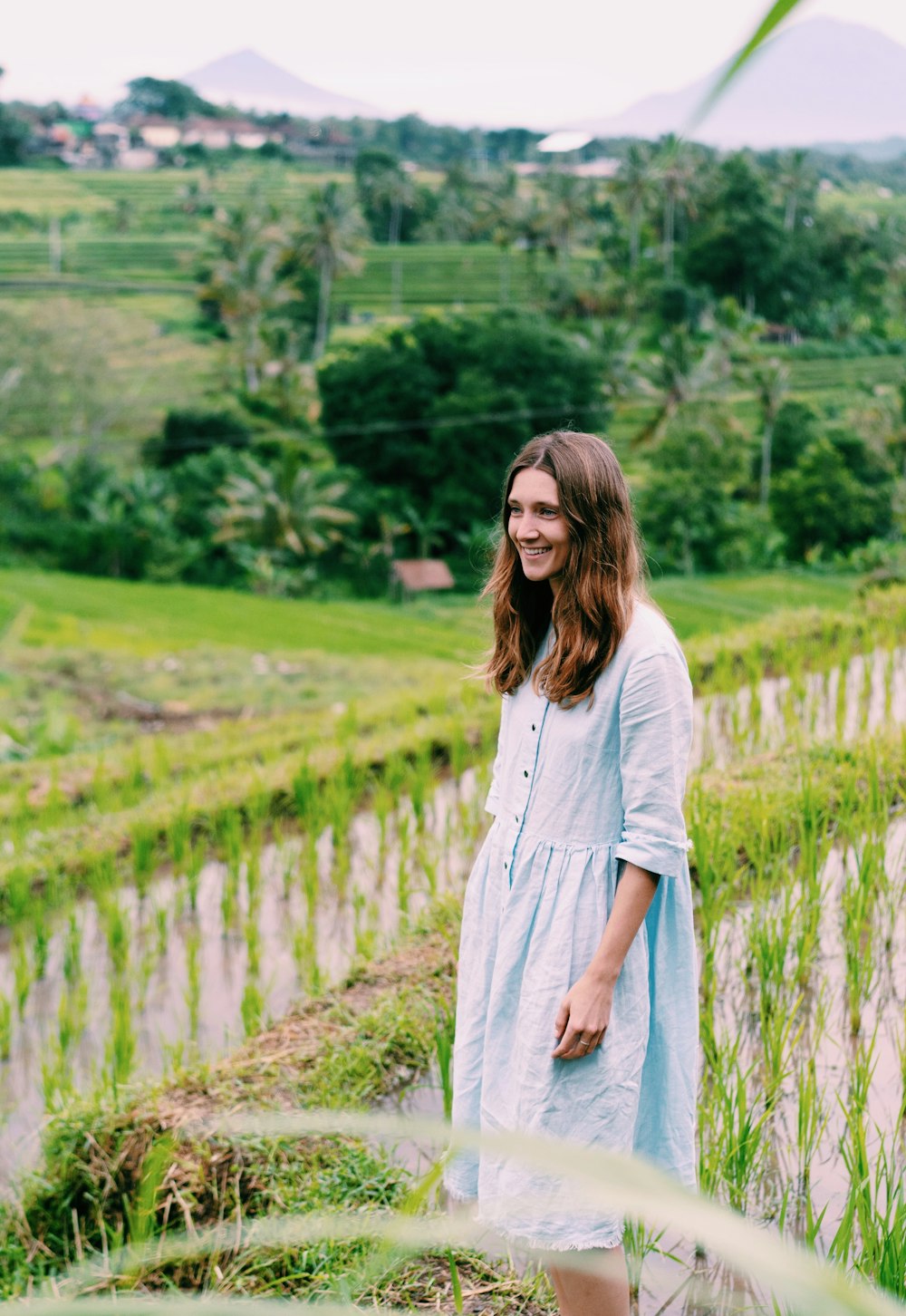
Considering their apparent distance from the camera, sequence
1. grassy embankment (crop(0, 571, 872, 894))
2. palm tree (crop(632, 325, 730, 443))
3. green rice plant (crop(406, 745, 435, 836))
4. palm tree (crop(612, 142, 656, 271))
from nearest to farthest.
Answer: green rice plant (crop(406, 745, 435, 836)), grassy embankment (crop(0, 571, 872, 894)), palm tree (crop(632, 325, 730, 443)), palm tree (crop(612, 142, 656, 271))

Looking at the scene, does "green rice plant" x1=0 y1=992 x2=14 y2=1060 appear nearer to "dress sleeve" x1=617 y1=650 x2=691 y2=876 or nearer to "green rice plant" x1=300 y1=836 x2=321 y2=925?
"green rice plant" x1=300 y1=836 x2=321 y2=925

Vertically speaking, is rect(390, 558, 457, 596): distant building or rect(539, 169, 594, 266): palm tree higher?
rect(539, 169, 594, 266): palm tree

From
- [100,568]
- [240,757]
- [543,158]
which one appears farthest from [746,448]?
[240,757]

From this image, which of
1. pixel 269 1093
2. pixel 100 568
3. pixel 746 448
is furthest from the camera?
pixel 746 448

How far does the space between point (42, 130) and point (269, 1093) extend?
18685 mm

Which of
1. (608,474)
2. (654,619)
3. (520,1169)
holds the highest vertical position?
(608,474)

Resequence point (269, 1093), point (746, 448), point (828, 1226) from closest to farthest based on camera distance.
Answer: point (828, 1226), point (269, 1093), point (746, 448)

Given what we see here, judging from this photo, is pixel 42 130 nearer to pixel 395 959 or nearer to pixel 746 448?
pixel 746 448

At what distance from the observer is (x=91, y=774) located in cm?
580

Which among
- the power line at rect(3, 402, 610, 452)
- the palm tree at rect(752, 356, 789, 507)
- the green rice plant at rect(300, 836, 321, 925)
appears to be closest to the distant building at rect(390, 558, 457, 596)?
the power line at rect(3, 402, 610, 452)

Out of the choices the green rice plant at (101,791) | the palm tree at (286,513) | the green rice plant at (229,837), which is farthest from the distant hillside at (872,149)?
the green rice plant at (229,837)

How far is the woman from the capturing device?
1.28m

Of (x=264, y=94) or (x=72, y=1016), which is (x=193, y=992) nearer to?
(x=72, y=1016)

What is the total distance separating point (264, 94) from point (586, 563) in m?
20.7
